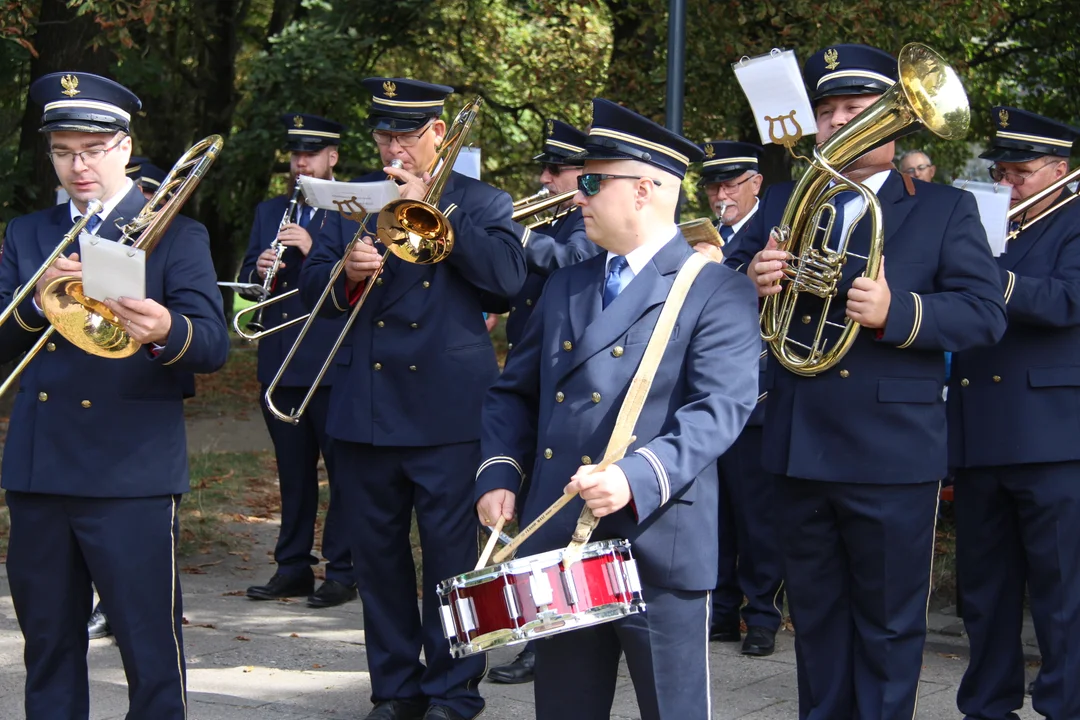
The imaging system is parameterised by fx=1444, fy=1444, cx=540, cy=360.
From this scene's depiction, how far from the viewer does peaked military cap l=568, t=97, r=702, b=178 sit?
12.6ft

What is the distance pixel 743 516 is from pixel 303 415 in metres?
2.49

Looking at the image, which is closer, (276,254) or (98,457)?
(98,457)

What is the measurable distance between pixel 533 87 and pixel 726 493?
10926 millimetres

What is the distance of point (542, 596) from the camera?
352cm

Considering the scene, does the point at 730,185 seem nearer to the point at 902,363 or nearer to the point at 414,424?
the point at 414,424

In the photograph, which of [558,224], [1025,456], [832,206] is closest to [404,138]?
[558,224]

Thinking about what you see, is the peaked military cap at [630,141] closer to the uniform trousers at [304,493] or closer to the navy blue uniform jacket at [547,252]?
the navy blue uniform jacket at [547,252]

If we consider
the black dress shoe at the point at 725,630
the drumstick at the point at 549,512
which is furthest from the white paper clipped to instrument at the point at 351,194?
the black dress shoe at the point at 725,630

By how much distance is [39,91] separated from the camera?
4656mm

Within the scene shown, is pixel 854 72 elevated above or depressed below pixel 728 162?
above

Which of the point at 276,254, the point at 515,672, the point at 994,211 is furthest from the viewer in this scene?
the point at 276,254

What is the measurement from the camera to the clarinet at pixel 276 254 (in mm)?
7840

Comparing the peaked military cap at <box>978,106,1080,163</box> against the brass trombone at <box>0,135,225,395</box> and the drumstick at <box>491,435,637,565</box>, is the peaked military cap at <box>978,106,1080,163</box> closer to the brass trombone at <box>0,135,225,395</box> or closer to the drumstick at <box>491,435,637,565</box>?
the drumstick at <box>491,435,637,565</box>

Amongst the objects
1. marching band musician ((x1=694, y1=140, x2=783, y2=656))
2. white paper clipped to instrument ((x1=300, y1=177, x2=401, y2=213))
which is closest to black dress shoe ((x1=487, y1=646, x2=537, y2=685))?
marching band musician ((x1=694, y1=140, x2=783, y2=656))
